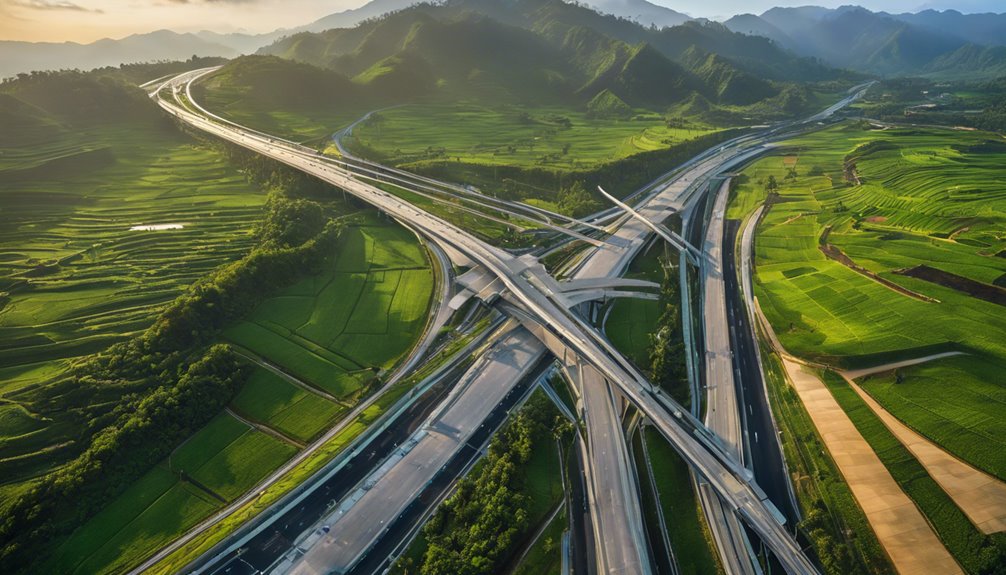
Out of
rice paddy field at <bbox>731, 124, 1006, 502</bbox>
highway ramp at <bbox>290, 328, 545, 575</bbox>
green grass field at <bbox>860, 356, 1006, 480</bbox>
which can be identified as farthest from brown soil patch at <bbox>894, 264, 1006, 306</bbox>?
highway ramp at <bbox>290, 328, 545, 575</bbox>

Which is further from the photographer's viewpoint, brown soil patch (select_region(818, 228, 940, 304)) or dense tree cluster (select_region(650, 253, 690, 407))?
brown soil patch (select_region(818, 228, 940, 304))

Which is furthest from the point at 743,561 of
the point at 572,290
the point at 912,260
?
the point at 912,260

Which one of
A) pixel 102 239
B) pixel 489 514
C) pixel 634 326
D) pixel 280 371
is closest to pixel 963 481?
pixel 634 326

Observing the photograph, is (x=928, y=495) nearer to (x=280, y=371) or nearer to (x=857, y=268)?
(x=857, y=268)

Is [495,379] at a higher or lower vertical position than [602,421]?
higher

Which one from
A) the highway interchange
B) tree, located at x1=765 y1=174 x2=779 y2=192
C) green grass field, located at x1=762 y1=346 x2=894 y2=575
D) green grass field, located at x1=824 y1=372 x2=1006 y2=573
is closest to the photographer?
green grass field, located at x1=824 y1=372 x2=1006 y2=573

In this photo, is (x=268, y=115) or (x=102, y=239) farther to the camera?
(x=268, y=115)

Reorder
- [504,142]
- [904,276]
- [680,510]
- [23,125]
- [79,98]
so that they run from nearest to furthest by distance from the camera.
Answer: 1. [680,510]
2. [904,276]
3. [23,125]
4. [79,98]
5. [504,142]

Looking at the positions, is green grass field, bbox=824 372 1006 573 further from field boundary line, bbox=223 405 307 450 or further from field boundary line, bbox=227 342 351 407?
field boundary line, bbox=223 405 307 450
